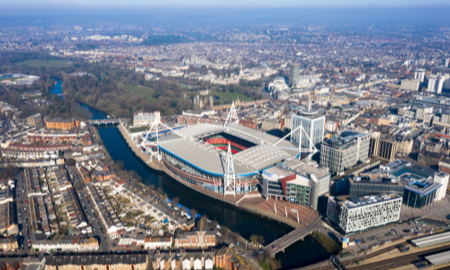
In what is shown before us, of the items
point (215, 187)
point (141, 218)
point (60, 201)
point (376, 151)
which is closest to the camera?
point (141, 218)

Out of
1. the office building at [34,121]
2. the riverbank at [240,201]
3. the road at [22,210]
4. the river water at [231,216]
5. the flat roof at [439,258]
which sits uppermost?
the office building at [34,121]

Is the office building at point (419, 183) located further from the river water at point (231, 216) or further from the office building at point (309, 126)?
the river water at point (231, 216)

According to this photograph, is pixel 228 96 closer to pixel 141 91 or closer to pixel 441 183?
pixel 141 91

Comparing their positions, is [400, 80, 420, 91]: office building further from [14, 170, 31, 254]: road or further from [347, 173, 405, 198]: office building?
[14, 170, 31, 254]: road

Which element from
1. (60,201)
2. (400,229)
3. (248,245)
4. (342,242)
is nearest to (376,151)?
(400,229)

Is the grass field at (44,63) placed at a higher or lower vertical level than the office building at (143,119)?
higher

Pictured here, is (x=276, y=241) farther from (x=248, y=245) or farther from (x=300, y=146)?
(x=300, y=146)

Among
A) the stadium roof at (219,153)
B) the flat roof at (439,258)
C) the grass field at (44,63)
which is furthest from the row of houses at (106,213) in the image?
the grass field at (44,63)
